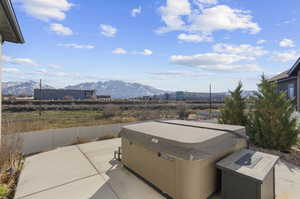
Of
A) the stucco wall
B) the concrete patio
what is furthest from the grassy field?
the concrete patio

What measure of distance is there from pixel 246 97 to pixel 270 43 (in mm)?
3716

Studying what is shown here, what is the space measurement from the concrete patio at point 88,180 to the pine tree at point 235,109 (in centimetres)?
247

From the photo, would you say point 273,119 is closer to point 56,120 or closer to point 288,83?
point 288,83

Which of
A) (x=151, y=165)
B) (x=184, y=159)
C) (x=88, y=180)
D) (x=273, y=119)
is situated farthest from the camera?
(x=273, y=119)

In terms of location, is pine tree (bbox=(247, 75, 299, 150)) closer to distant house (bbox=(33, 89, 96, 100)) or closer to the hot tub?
the hot tub

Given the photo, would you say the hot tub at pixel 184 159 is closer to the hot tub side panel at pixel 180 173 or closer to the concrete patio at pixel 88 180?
the hot tub side panel at pixel 180 173

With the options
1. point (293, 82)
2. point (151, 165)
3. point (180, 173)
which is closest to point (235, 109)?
point (151, 165)

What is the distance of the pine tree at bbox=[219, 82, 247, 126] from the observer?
667 centimetres

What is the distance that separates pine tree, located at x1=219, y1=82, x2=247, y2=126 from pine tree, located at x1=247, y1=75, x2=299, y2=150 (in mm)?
765

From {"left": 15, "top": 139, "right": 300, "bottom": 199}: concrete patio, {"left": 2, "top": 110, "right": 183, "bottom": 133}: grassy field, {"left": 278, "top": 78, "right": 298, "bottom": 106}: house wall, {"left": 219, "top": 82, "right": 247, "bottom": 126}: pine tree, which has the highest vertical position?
{"left": 278, "top": 78, "right": 298, "bottom": 106}: house wall

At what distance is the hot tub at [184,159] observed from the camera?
2371 millimetres

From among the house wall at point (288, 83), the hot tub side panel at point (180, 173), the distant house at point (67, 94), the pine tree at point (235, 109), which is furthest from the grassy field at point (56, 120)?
the distant house at point (67, 94)

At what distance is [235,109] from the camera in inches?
265

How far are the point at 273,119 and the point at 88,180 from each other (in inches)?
251
